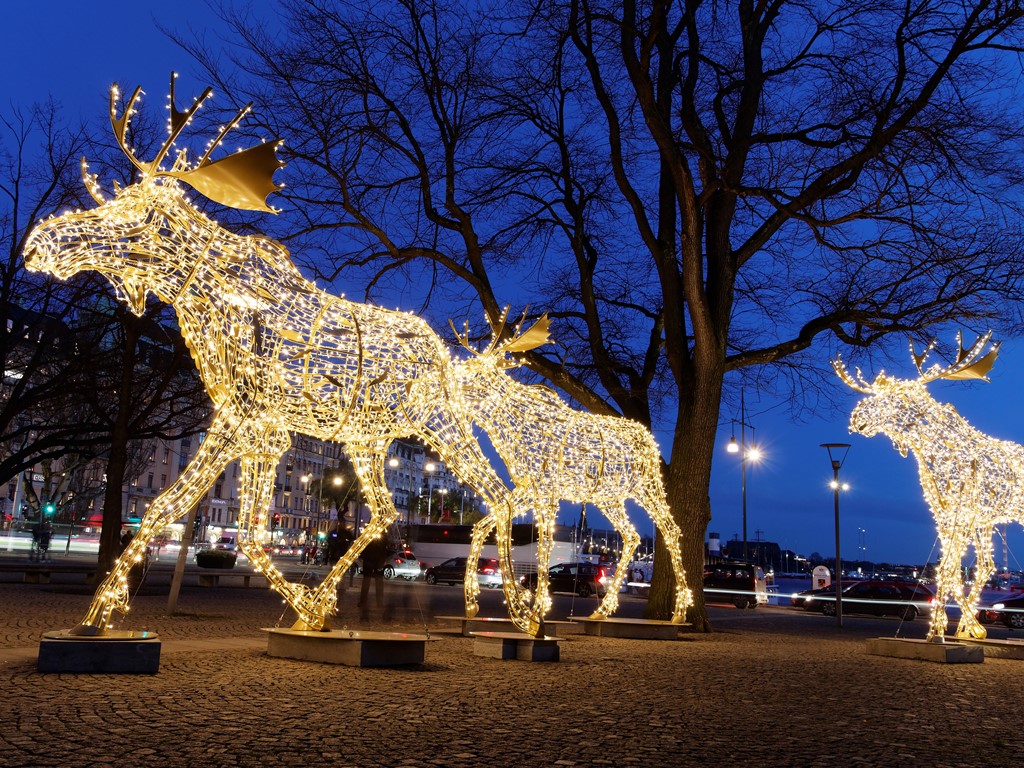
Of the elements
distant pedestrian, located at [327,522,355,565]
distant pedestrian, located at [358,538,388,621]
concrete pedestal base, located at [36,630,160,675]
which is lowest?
concrete pedestal base, located at [36,630,160,675]

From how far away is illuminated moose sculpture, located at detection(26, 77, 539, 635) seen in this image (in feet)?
21.8

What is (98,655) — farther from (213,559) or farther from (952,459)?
(213,559)

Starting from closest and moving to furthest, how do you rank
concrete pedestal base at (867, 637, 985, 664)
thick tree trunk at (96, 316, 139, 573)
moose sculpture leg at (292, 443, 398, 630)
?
1. moose sculpture leg at (292, 443, 398, 630)
2. concrete pedestal base at (867, 637, 985, 664)
3. thick tree trunk at (96, 316, 139, 573)

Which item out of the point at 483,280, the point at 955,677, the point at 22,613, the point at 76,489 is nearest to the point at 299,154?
the point at 483,280

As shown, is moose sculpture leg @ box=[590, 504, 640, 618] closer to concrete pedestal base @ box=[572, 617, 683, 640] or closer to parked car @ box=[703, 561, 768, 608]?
concrete pedestal base @ box=[572, 617, 683, 640]

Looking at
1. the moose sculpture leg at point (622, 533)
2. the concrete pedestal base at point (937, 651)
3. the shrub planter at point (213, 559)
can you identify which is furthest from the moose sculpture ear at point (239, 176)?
the shrub planter at point (213, 559)

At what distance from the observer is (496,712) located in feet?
20.3

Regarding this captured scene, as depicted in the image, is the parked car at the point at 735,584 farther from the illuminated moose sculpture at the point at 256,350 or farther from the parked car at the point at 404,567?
the illuminated moose sculpture at the point at 256,350

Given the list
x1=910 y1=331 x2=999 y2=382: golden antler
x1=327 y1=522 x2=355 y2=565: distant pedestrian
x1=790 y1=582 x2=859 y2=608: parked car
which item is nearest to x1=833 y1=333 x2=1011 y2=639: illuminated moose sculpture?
x1=910 y1=331 x2=999 y2=382: golden antler

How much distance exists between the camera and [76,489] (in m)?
57.2

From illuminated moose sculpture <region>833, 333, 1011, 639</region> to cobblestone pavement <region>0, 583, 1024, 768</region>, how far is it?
186 cm

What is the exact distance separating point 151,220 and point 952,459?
1000 centimetres

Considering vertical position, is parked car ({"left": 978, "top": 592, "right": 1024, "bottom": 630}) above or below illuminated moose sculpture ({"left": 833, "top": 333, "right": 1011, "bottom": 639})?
below

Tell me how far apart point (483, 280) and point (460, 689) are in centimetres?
1031
